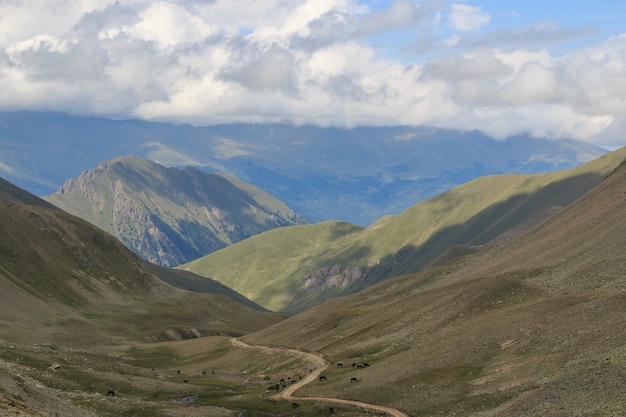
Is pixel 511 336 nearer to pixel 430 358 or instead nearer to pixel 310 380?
pixel 430 358

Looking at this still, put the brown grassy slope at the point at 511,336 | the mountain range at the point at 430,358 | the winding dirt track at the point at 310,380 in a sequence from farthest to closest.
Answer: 1. the winding dirt track at the point at 310,380
2. the mountain range at the point at 430,358
3. the brown grassy slope at the point at 511,336

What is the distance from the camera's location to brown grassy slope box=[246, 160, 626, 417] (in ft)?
219

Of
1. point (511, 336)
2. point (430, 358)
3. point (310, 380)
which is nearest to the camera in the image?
point (511, 336)

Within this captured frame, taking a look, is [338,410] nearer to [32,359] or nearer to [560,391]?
[560,391]

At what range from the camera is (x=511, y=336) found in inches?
3474

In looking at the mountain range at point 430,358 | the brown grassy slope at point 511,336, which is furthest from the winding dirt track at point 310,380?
the brown grassy slope at point 511,336

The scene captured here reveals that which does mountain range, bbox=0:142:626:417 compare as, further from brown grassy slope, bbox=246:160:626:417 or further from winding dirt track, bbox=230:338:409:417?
winding dirt track, bbox=230:338:409:417

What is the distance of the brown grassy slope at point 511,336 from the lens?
219ft

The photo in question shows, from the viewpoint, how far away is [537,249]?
496 feet

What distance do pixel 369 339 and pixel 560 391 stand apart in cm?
5898

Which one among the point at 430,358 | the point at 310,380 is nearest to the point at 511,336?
the point at 430,358

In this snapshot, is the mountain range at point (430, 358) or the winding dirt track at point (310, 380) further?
the winding dirt track at point (310, 380)

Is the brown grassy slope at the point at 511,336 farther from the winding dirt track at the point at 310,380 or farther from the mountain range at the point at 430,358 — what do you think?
the winding dirt track at the point at 310,380

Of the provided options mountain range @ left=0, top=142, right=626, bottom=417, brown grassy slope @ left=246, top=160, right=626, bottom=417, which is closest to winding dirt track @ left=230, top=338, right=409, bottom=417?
mountain range @ left=0, top=142, right=626, bottom=417
